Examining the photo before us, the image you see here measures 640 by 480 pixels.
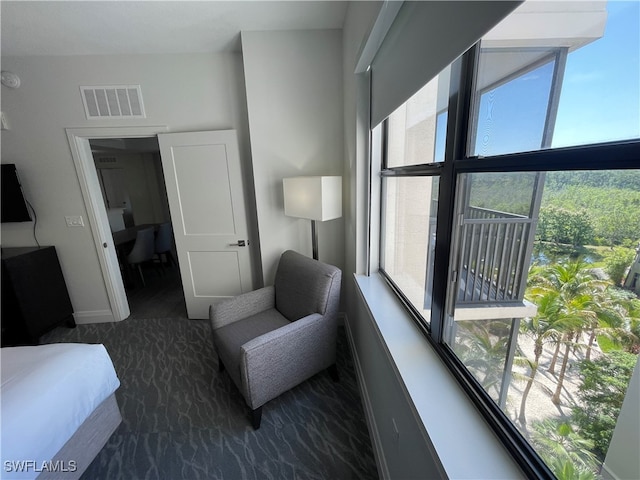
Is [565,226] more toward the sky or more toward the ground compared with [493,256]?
more toward the sky

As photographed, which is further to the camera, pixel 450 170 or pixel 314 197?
pixel 314 197

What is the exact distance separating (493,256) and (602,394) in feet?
1.45

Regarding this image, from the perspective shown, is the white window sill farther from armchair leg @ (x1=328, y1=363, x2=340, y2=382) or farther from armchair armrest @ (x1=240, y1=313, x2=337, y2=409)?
armchair leg @ (x1=328, y1=363, x2=340, y2=382)

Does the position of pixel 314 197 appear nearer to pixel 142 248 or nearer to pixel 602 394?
pixel 602 394

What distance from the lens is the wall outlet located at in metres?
2.54

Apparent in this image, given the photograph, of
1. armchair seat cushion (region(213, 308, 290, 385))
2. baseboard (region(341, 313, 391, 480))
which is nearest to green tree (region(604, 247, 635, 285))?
baseboard (region(341, 313, 391, 480))

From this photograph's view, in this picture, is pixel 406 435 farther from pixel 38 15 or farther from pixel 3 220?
pixel 3 220

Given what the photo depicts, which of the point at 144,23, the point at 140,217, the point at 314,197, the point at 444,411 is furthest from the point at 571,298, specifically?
the point at 140,217

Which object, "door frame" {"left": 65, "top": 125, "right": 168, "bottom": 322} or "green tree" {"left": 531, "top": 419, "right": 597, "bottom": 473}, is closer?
"green tree" {"left": 531, "top": 419, "right": 597, "bottom": 473}

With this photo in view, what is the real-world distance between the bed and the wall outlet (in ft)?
5.13

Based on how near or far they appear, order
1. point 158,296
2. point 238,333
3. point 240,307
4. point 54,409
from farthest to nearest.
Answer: point 158,296 → point 240,307 → point 238,333 → point 54,409

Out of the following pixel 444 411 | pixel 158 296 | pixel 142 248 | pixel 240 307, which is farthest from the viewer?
pixel 142 248

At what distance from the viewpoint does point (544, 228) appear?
61 centimetres

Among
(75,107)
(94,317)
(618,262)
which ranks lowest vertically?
(94,317)
